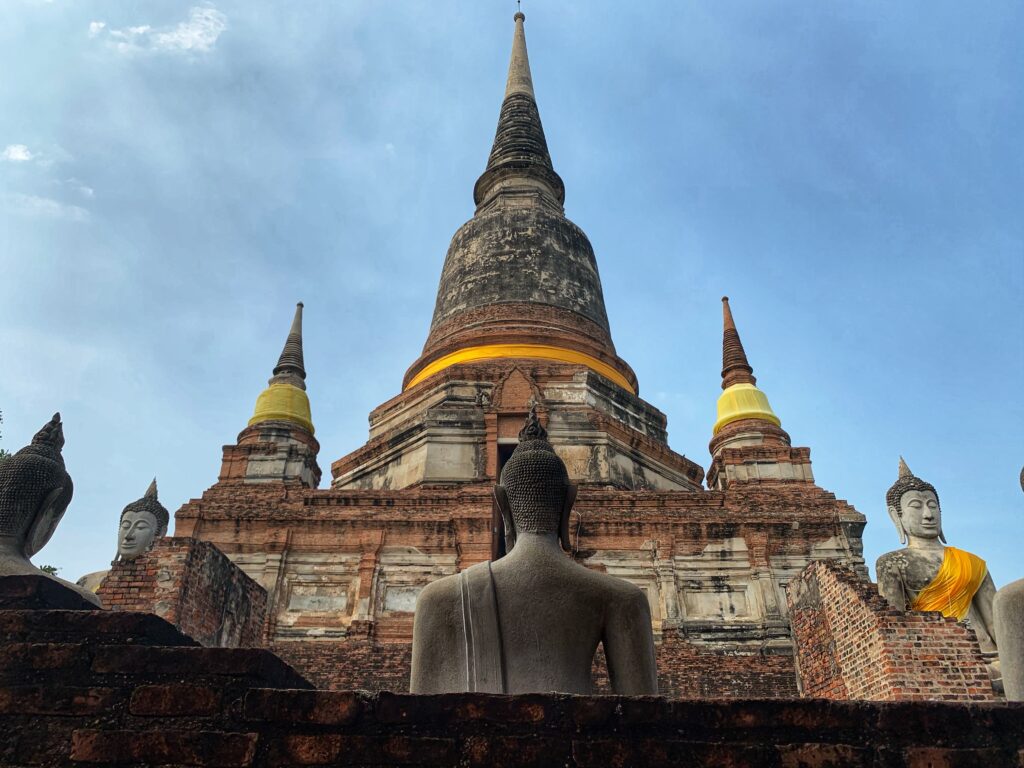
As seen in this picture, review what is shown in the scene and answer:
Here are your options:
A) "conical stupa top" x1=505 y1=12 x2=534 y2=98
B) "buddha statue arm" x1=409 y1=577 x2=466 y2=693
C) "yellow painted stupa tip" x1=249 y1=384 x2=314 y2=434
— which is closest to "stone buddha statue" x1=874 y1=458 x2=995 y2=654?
"buddha statue arm" x1=409 y1=577 x2=466 y2=693

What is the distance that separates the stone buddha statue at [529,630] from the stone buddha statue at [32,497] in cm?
230

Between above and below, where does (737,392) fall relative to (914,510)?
above

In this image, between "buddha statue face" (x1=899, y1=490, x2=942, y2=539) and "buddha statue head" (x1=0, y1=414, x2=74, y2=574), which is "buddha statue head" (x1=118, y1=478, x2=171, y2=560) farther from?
"buddha statue face" (x1=899, y1=490, x2=942, y2=539)

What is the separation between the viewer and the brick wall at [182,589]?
960 centimetres

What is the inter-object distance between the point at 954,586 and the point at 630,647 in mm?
6079

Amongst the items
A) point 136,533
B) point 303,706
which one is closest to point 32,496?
point 303,706

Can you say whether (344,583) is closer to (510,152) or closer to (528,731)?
(528,731)

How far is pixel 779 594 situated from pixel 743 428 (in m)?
5.85

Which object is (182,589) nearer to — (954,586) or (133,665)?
(133,665)

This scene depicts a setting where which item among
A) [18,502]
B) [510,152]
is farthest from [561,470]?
[510,152]

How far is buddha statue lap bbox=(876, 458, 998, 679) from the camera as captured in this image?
8.48 metres

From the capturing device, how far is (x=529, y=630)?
12.7 feet

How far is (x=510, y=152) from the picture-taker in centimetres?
2364

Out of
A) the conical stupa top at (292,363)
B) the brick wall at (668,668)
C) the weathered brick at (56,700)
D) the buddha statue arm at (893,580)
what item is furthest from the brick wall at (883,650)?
the conical stupa top at (292,363)
